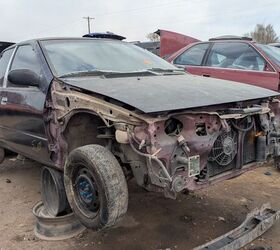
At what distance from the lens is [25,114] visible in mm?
4246

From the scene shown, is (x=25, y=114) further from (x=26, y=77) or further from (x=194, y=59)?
(x=194, y=59)

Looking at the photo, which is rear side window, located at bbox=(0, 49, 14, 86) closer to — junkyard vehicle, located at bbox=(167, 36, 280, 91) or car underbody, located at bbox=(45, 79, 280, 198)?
car underbody, located at bbox=(45, 79, 280, 198)

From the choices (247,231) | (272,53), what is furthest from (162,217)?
(272,53)

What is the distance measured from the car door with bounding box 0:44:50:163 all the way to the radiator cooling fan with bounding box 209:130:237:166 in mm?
1672

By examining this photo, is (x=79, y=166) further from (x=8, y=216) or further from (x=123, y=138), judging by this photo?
(x=8, y=216)

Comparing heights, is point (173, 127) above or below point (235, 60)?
below

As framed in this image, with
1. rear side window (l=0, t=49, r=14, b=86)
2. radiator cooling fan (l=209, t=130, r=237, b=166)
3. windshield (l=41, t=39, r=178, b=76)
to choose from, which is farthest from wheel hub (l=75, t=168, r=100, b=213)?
rear side window (l=0, t=49, r=14, b=86)

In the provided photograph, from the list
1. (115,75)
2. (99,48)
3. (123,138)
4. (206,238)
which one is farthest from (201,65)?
(123,138)

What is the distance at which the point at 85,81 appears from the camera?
3.60m

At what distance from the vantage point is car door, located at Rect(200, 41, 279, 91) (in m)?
6.50

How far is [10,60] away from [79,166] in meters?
2.41

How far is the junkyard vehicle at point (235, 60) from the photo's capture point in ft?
21.4

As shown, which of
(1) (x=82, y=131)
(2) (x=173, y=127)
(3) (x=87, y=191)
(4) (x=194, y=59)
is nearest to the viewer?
(2) (x=173, y=127)

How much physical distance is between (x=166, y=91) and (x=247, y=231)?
4.55ft
